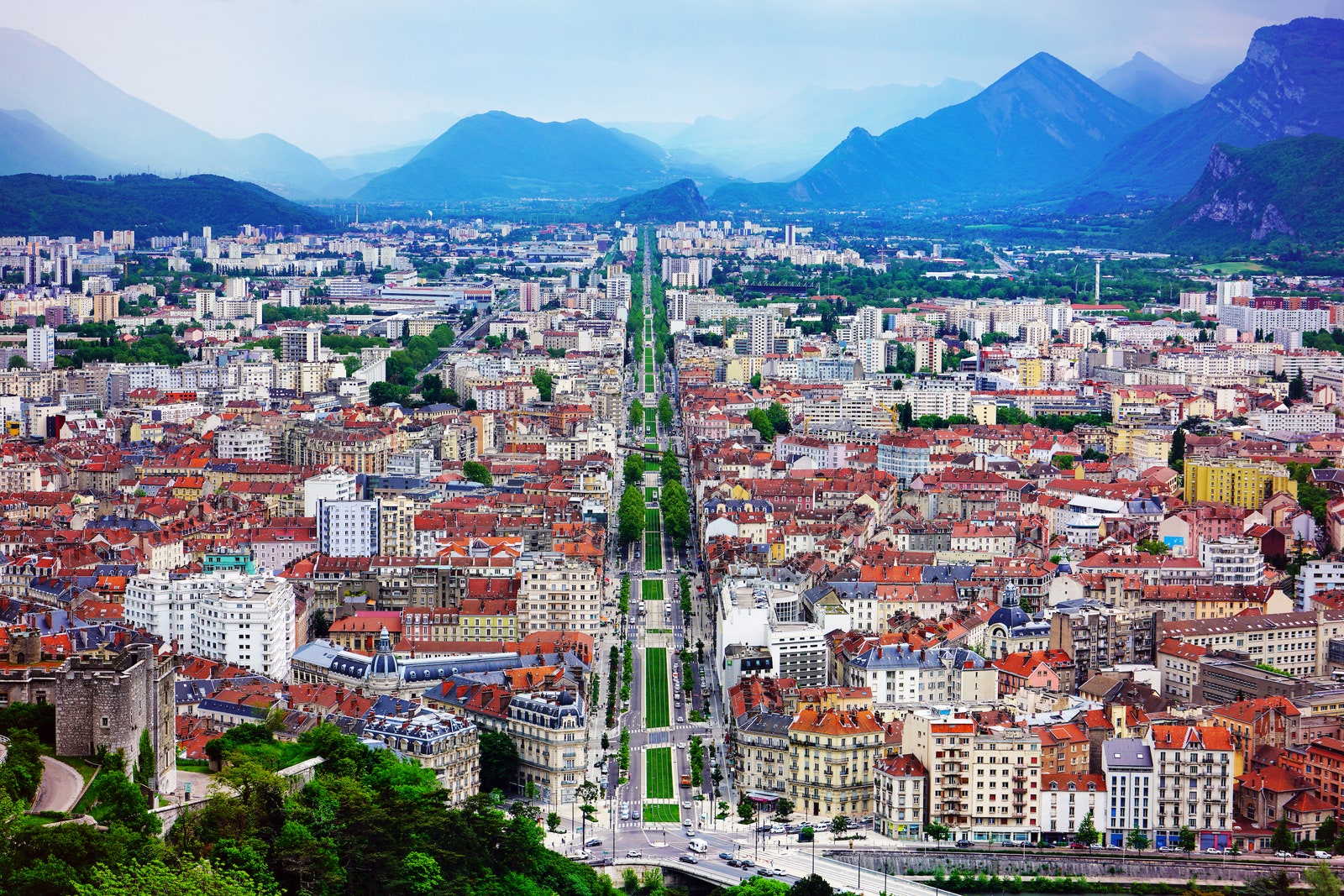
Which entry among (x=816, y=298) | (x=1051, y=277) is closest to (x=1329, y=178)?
(x=1051, y=277)

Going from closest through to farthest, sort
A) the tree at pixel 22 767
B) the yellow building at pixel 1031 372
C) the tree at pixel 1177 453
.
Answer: the tree at pixel 22 767 → the tree at pixel 1177 453 → the yellow building at pixel 1031 372

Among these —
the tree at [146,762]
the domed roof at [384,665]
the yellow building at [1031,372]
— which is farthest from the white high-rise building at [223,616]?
the yellow building at [1031,372]

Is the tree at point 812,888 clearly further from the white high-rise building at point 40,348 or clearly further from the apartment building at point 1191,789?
the white high-rise building at point 40,348

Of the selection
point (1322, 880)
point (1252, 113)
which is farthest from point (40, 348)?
point (1252, 113)

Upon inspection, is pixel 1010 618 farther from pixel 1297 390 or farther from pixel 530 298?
pixel 530 298

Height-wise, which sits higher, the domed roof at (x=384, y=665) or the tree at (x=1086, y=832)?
the domed roof at (x=384, y=665)

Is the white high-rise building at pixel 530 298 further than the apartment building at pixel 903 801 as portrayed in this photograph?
Yes
